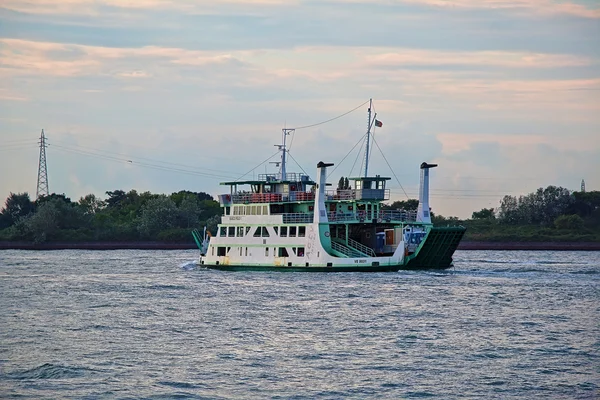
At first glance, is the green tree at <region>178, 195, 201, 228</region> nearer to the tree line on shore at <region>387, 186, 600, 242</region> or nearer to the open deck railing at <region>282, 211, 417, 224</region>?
the tree line on shore at <region>387, 186, 600, 242</region>

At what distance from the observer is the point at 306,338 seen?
40.3 metres

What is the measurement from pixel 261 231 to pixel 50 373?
4360 centimetres

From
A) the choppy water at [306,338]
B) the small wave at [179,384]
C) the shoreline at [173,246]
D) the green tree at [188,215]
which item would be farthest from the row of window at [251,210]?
the green tree at [188,215]

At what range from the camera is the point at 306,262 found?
2852 inches

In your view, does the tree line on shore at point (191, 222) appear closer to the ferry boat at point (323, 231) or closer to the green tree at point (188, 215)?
the green tree at point (188, 215)

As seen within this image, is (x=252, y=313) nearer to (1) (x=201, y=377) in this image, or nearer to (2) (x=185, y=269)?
(1) (x=201, y=377)

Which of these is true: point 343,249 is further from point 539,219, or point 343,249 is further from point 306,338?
point 539,219

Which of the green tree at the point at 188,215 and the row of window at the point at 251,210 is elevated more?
the green tree at the point at 188,215

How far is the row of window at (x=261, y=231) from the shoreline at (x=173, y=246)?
68993 mm

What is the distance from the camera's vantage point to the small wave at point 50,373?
106ft

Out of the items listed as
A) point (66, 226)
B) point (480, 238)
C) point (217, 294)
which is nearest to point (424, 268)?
point (217, 294)

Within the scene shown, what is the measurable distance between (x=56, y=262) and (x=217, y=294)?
1810 inches

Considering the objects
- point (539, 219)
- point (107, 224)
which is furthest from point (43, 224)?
point (539, 219)

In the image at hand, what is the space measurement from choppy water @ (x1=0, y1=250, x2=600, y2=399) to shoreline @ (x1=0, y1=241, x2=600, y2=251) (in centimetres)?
6989
